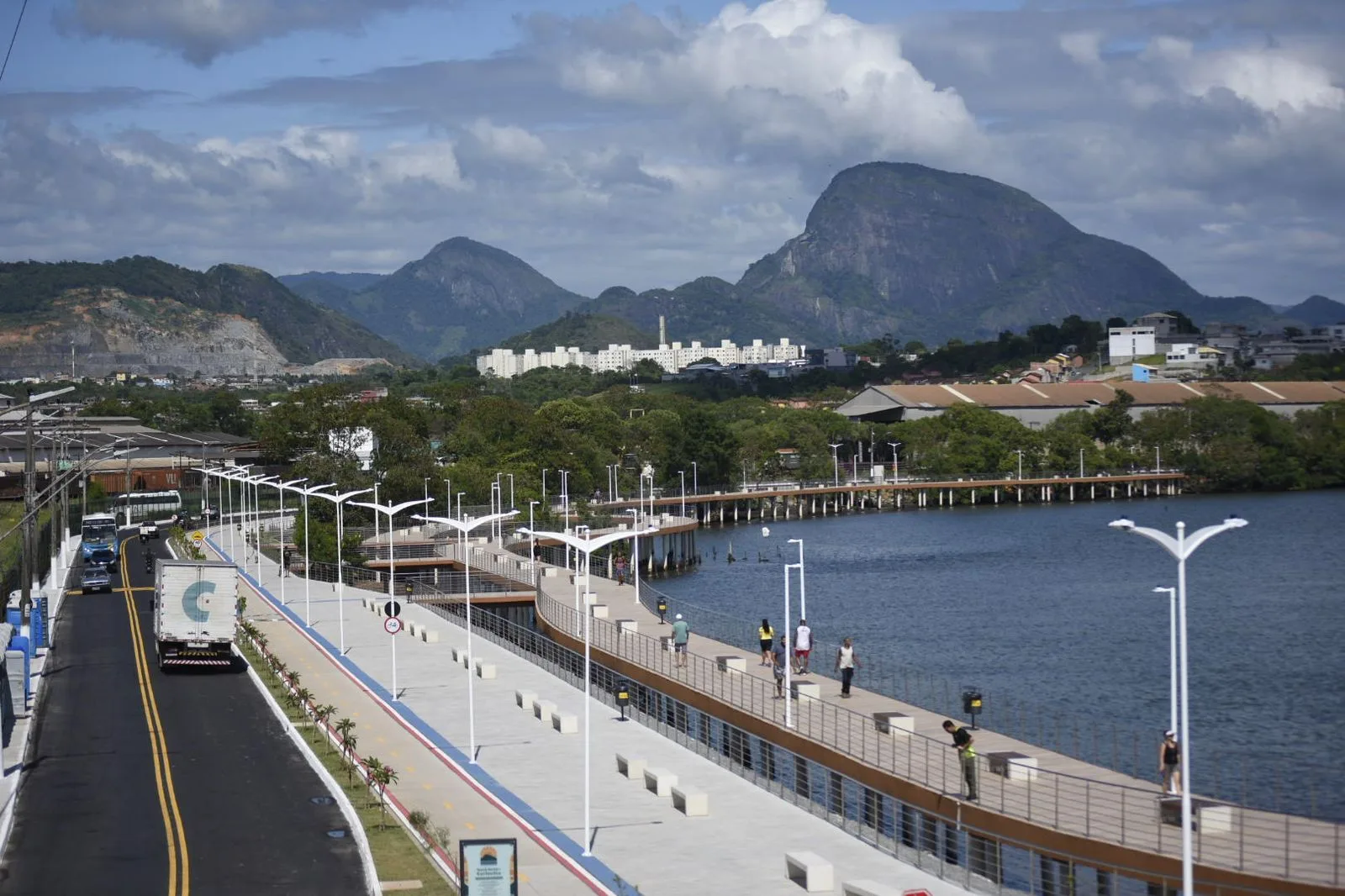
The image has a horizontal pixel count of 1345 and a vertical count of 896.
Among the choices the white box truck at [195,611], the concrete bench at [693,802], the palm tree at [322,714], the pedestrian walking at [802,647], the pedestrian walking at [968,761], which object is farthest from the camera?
the white box truck at [195,611]

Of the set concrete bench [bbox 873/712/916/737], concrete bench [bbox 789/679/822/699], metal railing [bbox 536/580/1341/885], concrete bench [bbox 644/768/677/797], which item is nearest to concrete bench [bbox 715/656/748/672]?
metal railing [bbox 536/580/1341/885]

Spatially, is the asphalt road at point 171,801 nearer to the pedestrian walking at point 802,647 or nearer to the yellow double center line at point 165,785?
the yellow double center line at point 165,785

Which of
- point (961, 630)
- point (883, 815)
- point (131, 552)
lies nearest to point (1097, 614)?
point (961, 630)

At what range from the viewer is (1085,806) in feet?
108

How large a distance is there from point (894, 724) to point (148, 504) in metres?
138

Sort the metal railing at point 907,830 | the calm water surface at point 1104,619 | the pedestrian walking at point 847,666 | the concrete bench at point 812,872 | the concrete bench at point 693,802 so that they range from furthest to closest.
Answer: the calm water surface at point 1104,619
the pedestrian walking at point 847,666
the concrete bench at point 693,802
the metal railing at point 907,830
the concrete bench at point 812,872

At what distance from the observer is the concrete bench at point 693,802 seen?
35.3 meters

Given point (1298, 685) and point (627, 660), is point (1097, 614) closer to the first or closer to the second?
point (1298, 685)

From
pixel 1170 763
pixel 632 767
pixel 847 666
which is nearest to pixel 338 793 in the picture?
pixel 632 767

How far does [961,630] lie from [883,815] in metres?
49.9

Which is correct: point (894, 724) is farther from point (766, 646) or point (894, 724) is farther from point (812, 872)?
point (766, 646)

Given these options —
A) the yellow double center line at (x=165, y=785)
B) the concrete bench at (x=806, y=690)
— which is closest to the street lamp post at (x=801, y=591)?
the concrete bench at (x=806, y=690)

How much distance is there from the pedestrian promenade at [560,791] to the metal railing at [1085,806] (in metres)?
3.07

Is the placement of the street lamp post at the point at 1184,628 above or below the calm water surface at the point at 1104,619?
above
